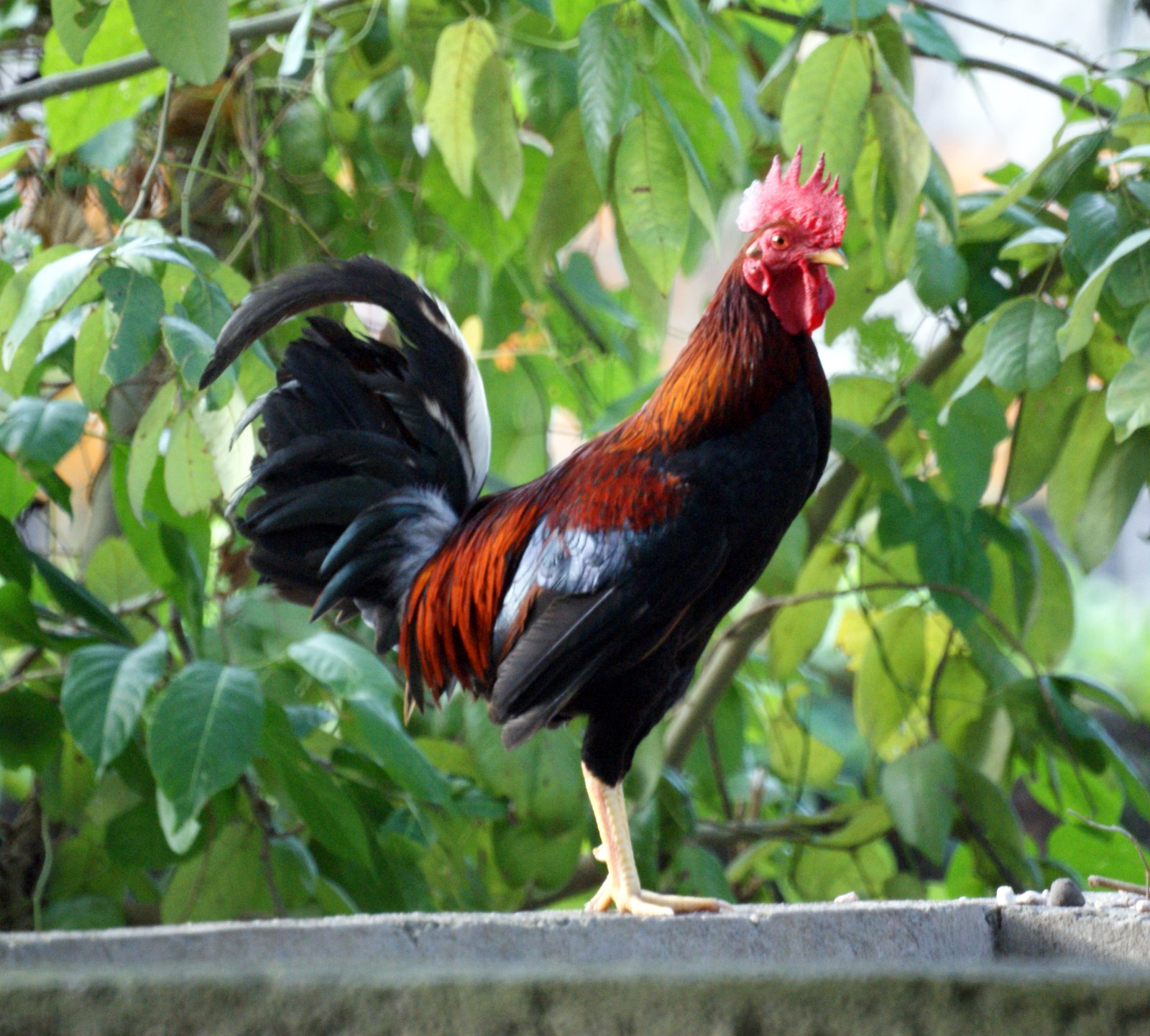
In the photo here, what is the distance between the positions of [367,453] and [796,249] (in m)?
0.58

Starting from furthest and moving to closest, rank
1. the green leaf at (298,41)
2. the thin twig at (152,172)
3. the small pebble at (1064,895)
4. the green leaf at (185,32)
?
the green leaf at (298,41), the thin twig at (152,172), the small pebble at (1064,895), the green leaf at (185,32)

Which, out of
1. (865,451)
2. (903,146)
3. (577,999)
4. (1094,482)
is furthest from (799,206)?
(577,999)

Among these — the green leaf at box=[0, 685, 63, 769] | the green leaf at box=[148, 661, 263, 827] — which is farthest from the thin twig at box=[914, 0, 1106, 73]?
the green leaf at box=[0, 685, 63, 769]

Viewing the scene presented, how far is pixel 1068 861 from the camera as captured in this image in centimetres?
214

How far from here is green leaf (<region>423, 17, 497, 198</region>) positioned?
1648 millimetres

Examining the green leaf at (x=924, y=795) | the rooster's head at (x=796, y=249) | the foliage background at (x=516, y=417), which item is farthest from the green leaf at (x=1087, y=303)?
the green leaf at (x=924, y=795)

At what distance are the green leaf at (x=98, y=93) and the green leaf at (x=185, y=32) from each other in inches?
17.8

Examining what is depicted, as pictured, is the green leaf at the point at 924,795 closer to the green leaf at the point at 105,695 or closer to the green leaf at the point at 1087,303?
the green leaf at the point at 1087,303

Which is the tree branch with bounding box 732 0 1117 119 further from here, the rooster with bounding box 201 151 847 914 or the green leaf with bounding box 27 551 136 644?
the green leaf with bounding box 27 551 136 644

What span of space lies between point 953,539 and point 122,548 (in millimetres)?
1232

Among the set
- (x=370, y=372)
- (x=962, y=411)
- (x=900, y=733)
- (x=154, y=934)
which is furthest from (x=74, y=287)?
(x=900, y=733)

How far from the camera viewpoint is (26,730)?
184cm

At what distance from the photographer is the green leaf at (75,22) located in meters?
1.35

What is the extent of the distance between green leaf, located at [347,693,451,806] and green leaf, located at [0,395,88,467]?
48cm
